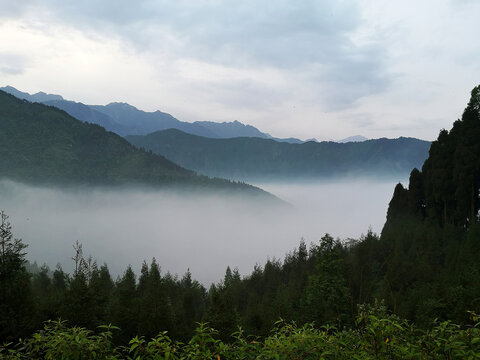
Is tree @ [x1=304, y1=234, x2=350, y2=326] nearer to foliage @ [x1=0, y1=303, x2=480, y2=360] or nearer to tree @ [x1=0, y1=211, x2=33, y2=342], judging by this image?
foliage @ [x1=0, y1=303, x2=480, y2=360]

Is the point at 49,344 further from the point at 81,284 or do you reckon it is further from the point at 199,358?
the point at 81,284

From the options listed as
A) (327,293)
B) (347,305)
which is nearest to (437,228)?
(347,305)

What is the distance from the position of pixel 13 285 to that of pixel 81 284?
6159mm

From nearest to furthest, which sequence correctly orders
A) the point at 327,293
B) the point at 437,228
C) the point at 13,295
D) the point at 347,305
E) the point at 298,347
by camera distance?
the point at 298,347
the point at 13,295
the point at 327,293
the point at 347,305
the point at 437,228

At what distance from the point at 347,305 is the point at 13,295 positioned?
33061mm

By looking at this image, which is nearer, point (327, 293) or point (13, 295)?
point (13, 295)

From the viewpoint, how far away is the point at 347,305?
3447cm

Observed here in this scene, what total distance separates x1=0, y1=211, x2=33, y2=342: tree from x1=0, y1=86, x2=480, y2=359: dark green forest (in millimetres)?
90

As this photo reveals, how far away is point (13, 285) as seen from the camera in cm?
2898

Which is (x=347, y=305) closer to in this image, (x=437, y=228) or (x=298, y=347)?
(x=298, y=347)

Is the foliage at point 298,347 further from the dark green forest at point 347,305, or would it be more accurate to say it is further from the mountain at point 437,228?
the mountain at point 437,228

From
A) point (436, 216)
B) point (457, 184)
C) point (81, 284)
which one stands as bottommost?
point (81, 284)

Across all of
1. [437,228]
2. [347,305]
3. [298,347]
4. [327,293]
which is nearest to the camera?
[298,347]

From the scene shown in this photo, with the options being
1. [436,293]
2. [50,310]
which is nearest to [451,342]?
[436,293]
